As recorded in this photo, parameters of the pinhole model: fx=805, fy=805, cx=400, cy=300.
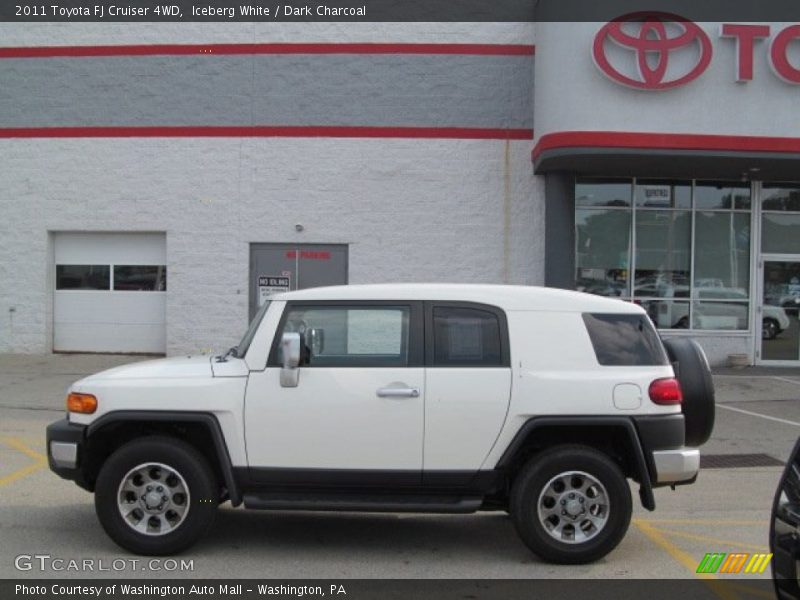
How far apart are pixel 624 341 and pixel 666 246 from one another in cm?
1174

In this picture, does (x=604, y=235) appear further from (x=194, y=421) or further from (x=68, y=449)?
(x=68, y=449)

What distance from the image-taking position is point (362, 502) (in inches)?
207

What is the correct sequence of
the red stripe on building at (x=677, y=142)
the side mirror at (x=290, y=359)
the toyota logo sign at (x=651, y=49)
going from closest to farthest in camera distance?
the side mirror at (x=290, y=359) → the red stripe on building at (x=677, y=142) → the toyota logo sign at (x=651, y=49)

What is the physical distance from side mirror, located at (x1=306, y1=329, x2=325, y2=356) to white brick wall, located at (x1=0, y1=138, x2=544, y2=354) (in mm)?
10771

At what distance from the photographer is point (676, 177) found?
16.2 meters

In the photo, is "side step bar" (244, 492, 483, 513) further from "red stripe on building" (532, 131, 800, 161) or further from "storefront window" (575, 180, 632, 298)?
"storefront window" (575, 180, 632, 298)

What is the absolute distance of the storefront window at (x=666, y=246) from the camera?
16344 millimetres

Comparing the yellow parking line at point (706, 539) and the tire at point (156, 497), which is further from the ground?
the tire at point (156, 497)

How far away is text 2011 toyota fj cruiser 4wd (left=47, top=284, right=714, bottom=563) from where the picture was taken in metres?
5.19

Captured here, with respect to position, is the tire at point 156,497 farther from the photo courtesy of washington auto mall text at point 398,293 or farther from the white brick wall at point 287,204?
the white brick wall at point 287,204

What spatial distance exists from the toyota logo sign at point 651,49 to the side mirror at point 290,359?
10.9 metres

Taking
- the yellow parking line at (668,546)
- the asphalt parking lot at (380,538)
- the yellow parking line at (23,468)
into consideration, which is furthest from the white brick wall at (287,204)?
the yellow parking line at (668,546)

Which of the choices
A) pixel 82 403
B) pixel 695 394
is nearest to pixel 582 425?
pixel 695 394
